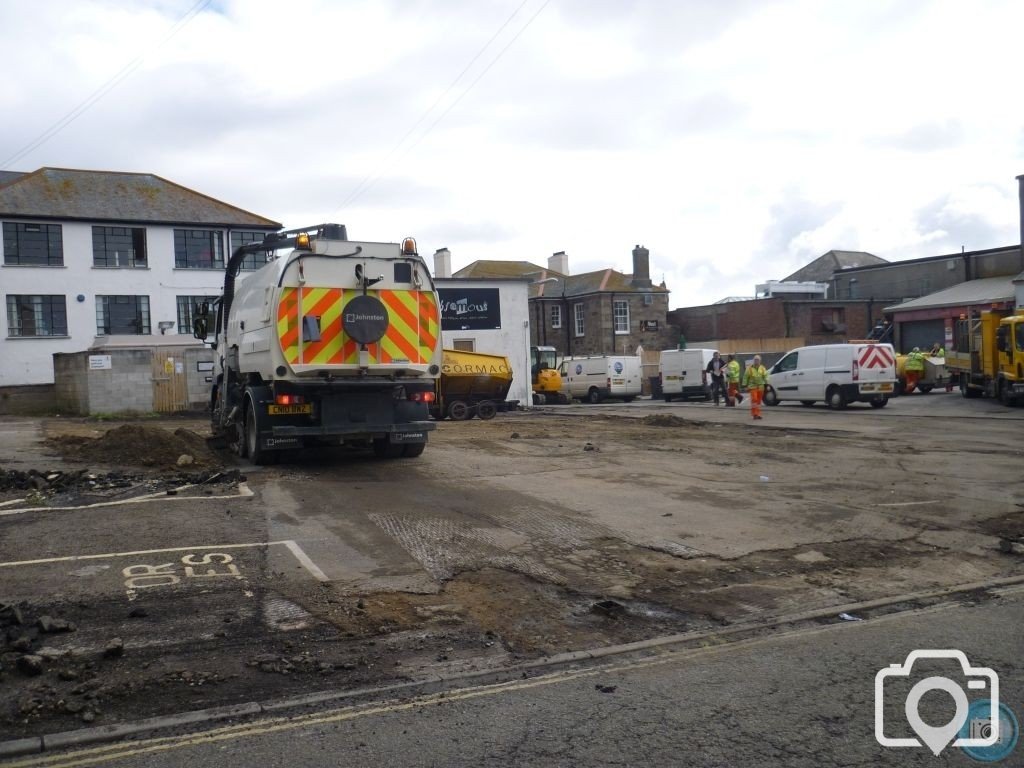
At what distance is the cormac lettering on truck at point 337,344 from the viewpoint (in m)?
12.2

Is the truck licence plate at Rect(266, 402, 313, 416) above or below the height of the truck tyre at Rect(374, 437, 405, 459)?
above

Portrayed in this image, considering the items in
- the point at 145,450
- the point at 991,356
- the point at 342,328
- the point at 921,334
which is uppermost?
the point at 921,334

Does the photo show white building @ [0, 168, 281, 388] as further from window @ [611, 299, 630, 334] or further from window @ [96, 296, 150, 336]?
window @ [611, 299, 630, 334]

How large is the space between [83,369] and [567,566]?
960 inches

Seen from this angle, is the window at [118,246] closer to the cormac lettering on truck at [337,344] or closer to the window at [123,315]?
the window at [123,315]

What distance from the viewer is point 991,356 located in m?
27.2

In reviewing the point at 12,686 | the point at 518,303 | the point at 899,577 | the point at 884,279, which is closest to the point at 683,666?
Answer: the point at 899,577

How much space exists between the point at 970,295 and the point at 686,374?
710 inches

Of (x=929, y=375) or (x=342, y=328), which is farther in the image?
(x=929, y=375)

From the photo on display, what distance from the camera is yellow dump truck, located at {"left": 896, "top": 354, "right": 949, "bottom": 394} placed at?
3325 centimetres

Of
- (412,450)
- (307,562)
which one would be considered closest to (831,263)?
(412,450)

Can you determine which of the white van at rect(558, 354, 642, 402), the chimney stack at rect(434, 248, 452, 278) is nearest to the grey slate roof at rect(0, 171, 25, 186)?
the chimney stack at rect(434, 248, 452, 278)

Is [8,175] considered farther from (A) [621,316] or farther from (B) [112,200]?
(A) [621,316]

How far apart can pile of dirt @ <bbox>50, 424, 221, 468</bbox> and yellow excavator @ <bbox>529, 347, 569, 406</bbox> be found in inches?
941
